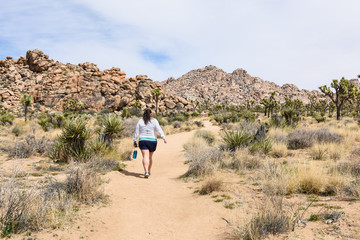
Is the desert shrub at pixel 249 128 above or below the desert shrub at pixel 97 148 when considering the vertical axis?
above

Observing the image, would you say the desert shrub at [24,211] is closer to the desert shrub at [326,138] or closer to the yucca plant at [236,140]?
the yucca plant at [236,140]

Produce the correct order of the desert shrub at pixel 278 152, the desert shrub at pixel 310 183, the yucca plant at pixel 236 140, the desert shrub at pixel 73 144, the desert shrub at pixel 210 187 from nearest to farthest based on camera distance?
1. the desert shrub at pixel 310 183
2. the desert shrub at pixel 210 187
3. the desert shrub at pixel 73 144
4. the desert shrub at pixel 278 152
5. the yucca plant at pixel 236 140

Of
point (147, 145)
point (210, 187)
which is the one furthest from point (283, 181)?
point (147, 145)

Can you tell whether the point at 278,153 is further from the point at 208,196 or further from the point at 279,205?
the point at 279,205

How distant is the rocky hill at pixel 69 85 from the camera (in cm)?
5866

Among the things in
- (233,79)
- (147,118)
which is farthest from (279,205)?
(233,79)

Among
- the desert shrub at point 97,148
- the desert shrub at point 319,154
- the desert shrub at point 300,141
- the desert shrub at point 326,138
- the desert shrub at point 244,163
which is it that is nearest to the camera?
the desert shrub at point 244,163

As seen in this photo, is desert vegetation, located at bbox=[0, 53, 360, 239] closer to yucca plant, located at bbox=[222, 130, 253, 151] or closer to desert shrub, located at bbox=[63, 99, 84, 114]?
yucca plant, located at bbox=[222, 130, 253, 151]

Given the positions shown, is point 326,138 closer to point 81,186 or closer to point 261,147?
point 261,147

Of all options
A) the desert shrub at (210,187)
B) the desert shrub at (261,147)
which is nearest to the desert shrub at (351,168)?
the desert shrub at (261,147)

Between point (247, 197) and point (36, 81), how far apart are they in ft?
236

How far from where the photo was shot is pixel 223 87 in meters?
132

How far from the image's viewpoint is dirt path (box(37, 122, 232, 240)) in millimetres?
3980

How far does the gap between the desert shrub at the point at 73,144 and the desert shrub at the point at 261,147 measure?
20.1 ft
